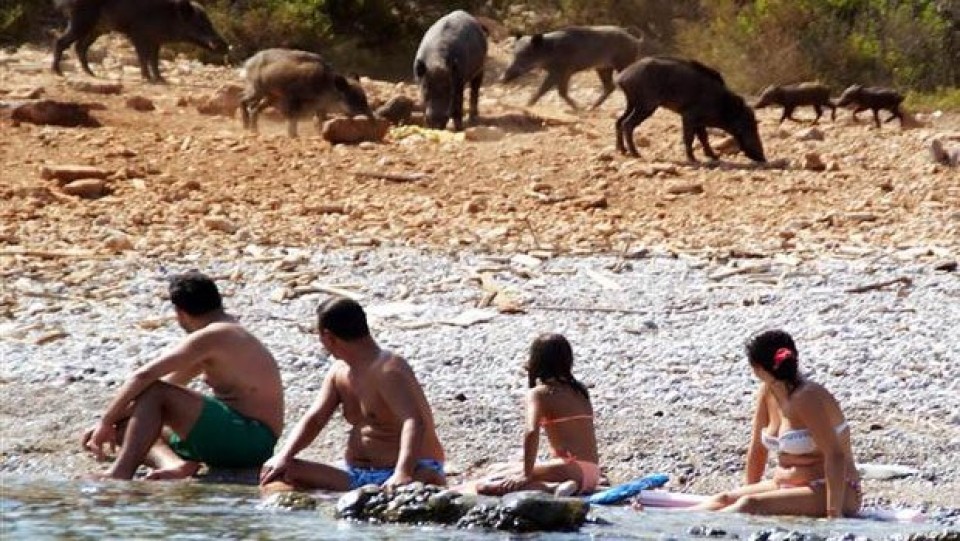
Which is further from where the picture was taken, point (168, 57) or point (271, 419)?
point (168, 57)

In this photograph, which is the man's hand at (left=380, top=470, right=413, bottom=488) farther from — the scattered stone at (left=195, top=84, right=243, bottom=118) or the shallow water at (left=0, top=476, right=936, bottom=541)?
the scattered stone at (left=195, top=84, right=243, bottom=118)

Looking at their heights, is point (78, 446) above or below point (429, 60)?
below

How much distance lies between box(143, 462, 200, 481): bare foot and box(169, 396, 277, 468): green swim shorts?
0.06 m

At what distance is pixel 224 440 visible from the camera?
10.8 metres

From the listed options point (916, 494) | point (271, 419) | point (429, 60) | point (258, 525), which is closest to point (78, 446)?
point (271, 419)

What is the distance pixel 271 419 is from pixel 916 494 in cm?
295

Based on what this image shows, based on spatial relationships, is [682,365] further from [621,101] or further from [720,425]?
[621,101]

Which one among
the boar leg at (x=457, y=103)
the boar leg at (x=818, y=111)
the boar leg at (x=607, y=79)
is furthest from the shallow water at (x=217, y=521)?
the boar leg at (x=607, y=79)

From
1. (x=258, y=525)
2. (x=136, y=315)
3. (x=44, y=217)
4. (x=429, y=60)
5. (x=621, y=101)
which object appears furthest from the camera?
(x=621, y=101)

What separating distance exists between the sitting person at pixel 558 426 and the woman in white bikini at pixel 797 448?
0.66 metres

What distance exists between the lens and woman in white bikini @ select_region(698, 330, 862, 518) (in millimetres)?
9594

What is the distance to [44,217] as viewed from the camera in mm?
18750

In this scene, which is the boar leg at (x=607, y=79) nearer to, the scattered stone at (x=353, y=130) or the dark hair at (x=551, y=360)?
the scattered stone at (x=353, y=130)

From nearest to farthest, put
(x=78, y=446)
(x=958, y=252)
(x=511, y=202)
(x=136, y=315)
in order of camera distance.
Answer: (x=78, y=446), (x=136, y=315), (x=958, y=252), (x=511, y=202)
